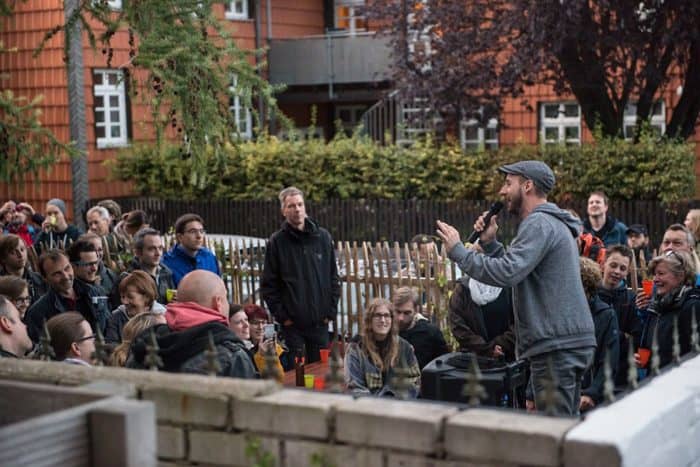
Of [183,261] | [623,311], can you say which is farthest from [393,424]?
[183,261]

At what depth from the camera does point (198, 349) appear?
559 centimetres

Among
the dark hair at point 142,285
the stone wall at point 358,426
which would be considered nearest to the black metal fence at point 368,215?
the dark hair at point 142,285

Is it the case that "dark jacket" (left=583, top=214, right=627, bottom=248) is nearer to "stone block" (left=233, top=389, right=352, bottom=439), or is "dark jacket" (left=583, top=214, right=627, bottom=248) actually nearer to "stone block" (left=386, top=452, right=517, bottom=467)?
"stone block" (left=233, top=389, right=352, bottom=439)

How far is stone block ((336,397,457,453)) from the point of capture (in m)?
4.34

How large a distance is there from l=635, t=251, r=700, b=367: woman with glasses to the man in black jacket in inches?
128

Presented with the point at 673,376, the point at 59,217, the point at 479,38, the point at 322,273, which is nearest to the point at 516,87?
the point at 479,38

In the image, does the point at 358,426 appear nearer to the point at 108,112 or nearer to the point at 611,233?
the point at 611,233

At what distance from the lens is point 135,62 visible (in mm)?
9195

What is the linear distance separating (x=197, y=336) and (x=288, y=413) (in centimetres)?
117

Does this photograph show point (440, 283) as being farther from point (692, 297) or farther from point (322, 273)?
point (692, 297)

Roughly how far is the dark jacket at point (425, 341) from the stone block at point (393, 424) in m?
4.33

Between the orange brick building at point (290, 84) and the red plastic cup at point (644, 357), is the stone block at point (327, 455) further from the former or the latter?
the orange brick building at point (290, 84)

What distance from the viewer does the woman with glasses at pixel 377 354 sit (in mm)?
7926

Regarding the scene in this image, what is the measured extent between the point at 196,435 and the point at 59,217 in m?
10.7
